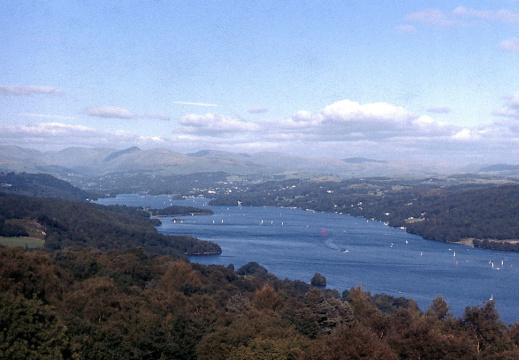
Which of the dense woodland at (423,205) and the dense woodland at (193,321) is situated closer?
the dense woodland at (193,321)

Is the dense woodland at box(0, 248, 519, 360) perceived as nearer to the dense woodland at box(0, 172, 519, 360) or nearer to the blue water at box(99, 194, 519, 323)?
the dense woodland at box(0, 172, 519, 360)

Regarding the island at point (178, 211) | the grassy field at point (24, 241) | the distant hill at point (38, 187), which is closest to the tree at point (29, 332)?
the grassy field at point (24, 241)

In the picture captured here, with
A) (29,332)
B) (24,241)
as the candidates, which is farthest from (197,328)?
(24,241)

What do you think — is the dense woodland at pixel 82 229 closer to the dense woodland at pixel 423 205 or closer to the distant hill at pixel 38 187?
the distant hill at pixel 38 187

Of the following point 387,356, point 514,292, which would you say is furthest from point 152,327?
point 514,292

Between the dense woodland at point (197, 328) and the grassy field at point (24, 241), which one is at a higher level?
the dense woodland at point (197, 328)

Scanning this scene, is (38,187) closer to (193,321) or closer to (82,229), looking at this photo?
(82,229)
